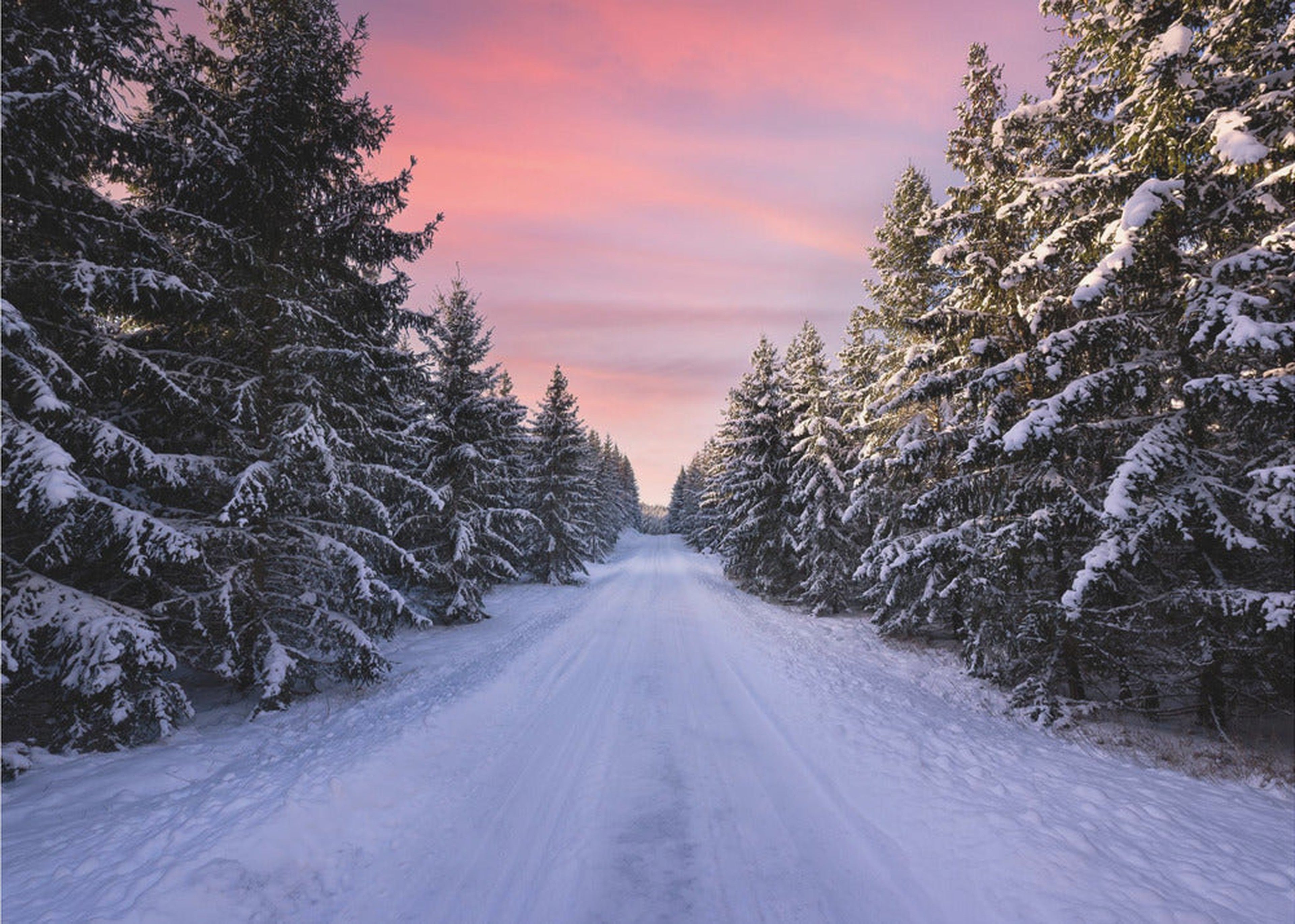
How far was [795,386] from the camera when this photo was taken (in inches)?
890

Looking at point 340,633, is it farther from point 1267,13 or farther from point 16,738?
point 1267,13

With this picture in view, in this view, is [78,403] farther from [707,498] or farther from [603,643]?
[707,498]

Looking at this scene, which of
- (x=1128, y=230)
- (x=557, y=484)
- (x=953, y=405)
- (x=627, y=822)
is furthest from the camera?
(x=557, y=484)

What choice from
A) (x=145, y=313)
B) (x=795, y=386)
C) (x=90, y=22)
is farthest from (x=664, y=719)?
(x=795, y=386)

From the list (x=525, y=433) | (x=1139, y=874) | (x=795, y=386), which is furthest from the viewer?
(x=525, y=433)

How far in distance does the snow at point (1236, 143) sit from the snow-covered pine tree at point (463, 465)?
1783 cm

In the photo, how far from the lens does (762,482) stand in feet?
72.0

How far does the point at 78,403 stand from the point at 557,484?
2067 centimetres

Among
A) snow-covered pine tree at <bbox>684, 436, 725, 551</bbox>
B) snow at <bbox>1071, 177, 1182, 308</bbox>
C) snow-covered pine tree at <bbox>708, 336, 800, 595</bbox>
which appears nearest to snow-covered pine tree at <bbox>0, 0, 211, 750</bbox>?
snow at <bbox>1071, 177, 1182, 308</bbox>

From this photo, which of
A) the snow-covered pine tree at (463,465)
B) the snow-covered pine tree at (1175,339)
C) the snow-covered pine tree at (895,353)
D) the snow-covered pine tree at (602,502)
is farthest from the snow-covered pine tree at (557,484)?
the snow-covered pine tree at (1175,339)

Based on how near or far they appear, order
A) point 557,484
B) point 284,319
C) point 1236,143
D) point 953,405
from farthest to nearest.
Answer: point 557,484 → point 953,405 → point 284,319 → point 1236,143

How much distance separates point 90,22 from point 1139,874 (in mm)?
14945

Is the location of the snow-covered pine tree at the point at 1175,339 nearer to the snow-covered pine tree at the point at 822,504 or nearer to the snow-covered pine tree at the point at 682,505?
the snow-covered pine tree at the point at 822,504

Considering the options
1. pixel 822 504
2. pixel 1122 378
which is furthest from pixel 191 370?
pixel 822 504
